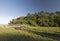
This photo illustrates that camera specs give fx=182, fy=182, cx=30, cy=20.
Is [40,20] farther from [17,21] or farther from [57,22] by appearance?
[17,21]

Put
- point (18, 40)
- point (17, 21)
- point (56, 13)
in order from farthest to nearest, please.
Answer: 1. point (17, 21)
2. point (56, 13)
3. point (18, 40)

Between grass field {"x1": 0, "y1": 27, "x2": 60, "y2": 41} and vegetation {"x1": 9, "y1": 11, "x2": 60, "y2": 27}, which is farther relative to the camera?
vegetation {"x1": 9, "y1": 11, "x2": 60, "y2": 27}

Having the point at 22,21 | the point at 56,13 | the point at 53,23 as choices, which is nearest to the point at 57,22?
the point at 53,23

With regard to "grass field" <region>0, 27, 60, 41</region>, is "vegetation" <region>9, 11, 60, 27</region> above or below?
above

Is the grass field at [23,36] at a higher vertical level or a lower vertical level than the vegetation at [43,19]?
lower

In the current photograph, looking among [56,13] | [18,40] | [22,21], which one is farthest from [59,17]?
[18,40]

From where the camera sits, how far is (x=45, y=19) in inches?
2689

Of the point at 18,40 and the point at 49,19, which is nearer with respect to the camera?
the point at 18,40

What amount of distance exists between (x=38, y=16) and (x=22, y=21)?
6689mm

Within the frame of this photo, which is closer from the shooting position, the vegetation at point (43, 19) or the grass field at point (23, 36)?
the grass field at point (23, 36)

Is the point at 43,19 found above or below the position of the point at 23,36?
above

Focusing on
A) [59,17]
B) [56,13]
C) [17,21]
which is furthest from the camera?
[17,21]

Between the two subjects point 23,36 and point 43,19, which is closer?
point 23,36

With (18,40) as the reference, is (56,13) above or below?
above
